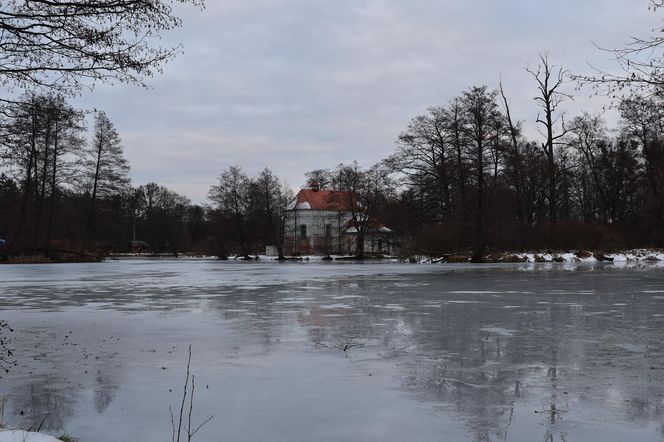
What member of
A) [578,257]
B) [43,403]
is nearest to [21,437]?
[43,403]

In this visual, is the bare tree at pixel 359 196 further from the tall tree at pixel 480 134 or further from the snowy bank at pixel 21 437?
the snowy bank at pixel 21 437

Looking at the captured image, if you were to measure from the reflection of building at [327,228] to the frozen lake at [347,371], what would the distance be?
5749 cm

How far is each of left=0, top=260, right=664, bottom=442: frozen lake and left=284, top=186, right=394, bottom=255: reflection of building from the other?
57.5m

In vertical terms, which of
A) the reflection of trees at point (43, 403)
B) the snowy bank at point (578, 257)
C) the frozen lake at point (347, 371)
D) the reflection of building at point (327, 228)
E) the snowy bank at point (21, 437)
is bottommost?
the reflection of trees at point (43, 403)

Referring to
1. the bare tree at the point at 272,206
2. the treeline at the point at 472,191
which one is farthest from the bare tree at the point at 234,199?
the treeline at the point at 472,191

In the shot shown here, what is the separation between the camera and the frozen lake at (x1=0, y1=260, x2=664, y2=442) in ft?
13.3

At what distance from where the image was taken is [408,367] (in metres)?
5.92

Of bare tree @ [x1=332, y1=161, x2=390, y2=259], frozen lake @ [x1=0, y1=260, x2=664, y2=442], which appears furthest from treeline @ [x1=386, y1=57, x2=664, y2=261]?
frozen lake @ [x1=0, y1=260, x2=664, y2=442]

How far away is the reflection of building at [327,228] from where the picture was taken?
241 ft

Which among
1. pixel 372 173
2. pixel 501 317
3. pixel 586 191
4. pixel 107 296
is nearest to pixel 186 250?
pixel 372 173

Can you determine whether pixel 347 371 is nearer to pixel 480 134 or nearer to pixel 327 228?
pixel 480 134

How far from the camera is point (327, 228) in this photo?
84.3 meters

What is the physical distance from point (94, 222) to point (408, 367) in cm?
4835

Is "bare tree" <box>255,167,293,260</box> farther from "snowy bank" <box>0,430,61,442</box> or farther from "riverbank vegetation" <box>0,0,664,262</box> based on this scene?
"snowy bank" <box>0,430,61,442</box>
